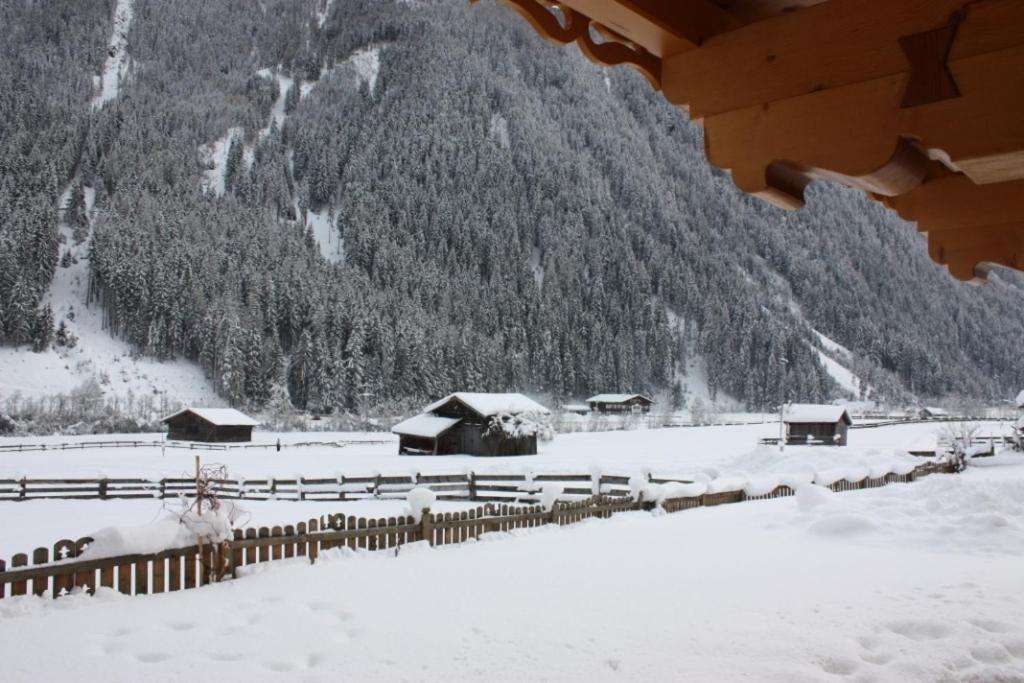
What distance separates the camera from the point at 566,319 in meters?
Answer: 136

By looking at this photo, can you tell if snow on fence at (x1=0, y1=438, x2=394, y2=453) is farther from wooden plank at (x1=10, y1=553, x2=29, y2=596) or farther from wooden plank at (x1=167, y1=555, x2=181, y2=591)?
wooden plank at (x1=10, y1=553, x2=29, y2=596)

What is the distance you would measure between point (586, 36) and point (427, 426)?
44882 mm

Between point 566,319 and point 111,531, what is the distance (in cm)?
12936

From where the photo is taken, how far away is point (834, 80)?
2.57 meters

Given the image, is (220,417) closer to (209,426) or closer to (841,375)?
(209,426)

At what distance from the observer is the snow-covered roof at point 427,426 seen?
4594cm

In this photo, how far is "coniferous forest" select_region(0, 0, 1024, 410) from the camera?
100312mm

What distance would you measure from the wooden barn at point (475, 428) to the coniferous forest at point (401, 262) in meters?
42.9

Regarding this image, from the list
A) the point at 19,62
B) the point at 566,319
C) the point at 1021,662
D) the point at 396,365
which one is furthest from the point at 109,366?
the point at 19,62

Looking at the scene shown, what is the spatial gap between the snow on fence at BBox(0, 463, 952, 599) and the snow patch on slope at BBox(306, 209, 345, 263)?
128256mm

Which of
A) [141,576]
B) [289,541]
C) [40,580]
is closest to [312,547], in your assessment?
[289,541]

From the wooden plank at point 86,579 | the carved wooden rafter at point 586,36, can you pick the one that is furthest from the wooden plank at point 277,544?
the carved wooden rafter at point 586,36

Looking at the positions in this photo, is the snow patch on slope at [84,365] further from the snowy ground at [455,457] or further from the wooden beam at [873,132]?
the wooden beam at [873,132]

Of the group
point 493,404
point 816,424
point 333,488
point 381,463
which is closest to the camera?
point 333,488
